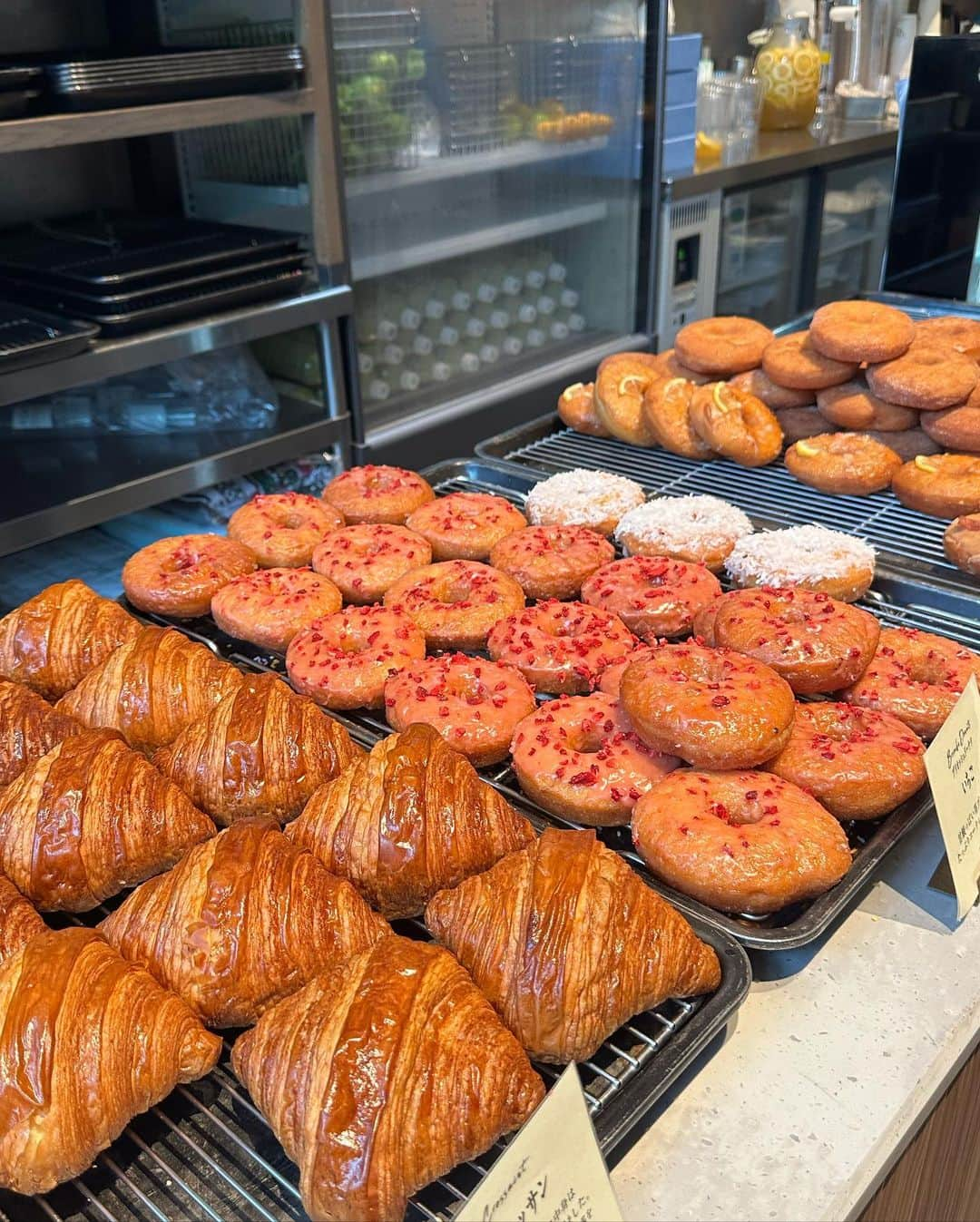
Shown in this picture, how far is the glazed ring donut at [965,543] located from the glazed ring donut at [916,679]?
37 centimetres

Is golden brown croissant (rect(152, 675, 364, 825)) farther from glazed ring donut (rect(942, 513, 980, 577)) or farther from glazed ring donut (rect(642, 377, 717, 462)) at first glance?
glazed ring donut (rect(642, 377, 717, 462))

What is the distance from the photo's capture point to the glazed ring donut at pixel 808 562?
2.06 m

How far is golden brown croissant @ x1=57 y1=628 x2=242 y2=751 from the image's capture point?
5.40 ft

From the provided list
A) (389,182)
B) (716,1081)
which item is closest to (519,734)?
(716,1081)

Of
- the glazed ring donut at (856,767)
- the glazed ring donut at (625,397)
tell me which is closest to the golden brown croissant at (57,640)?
the glazed ring donut at (856,767)

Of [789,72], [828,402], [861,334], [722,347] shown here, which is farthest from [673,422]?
[789,72]

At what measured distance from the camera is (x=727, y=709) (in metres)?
1.50

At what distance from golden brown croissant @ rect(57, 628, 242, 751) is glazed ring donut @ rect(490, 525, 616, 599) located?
0.70m

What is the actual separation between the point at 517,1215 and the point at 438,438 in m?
3.29

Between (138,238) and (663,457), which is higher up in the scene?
(138,238)

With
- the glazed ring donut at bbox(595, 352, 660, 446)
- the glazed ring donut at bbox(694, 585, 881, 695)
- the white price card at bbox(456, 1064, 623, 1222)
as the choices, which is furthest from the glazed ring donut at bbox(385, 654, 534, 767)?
the glazed ring donut at bbox(595, 352, 660, 446)

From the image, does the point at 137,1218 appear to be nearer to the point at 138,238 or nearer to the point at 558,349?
the point at 138,238

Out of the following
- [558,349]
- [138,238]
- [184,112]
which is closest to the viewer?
[184,112]

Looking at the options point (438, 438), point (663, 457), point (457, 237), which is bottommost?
point (438, 438)
